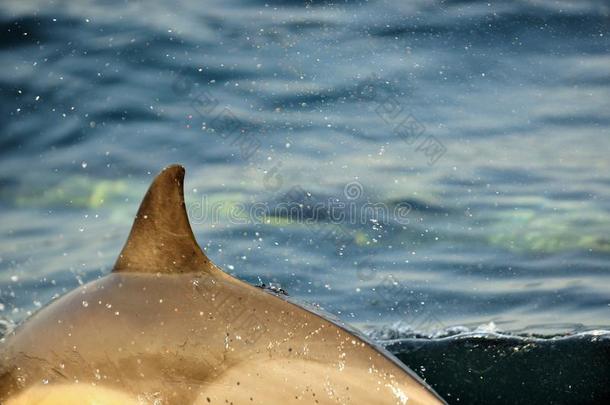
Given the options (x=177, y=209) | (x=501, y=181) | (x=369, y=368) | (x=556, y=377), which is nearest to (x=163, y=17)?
(x=501, y=181)

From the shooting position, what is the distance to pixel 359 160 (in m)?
10.8

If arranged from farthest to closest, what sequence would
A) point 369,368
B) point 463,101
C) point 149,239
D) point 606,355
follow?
1. point 463,101
2. point 606,355
3. point 149,239
4. point 369,368

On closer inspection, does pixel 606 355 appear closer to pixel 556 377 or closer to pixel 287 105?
pixel 556 377

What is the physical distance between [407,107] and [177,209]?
22.0 feet

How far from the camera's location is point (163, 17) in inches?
466

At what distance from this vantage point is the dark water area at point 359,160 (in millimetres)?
9844

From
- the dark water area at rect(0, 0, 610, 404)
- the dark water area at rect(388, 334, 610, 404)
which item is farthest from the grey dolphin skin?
the dark water area at rect(388, 334, 610, 404)

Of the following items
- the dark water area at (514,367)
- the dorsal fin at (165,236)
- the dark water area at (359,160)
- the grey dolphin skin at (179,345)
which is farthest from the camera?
the dark water area at (359,160)

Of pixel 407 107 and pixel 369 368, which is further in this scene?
pixel 407 107

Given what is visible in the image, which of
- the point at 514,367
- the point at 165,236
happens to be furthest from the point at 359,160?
the point at 165,236

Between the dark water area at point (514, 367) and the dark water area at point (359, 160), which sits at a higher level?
the dark water area at point (359, 160)

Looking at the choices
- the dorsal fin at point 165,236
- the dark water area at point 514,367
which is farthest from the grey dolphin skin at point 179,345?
the dark water area at point 514,367

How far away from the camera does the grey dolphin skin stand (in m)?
4.60

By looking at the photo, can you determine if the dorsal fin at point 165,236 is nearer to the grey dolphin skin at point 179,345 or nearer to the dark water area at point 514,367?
the grey dolphin skin at point 179,345
